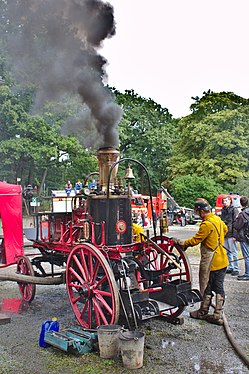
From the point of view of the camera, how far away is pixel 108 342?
4.36 m

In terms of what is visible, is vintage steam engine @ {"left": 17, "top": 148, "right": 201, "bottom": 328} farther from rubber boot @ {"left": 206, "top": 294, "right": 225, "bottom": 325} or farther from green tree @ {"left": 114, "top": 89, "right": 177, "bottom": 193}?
green tree @ {"left": 114, "top": 89, "right": 177, "bottom": 193}

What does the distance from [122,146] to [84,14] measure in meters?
26.6

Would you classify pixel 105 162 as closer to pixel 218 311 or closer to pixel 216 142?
pixel 218 311

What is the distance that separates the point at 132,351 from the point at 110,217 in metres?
1.96

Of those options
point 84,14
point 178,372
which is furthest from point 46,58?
point 178,372

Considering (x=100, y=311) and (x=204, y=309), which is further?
(x=204, y=309)

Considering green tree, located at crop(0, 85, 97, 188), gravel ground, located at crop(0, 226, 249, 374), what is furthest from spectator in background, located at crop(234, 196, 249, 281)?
green tree, located at crop(0, 85, 97, 188)

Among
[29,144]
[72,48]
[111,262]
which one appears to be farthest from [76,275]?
[29,144]

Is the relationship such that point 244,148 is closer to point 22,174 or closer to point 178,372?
point 22,174

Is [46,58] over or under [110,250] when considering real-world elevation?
over

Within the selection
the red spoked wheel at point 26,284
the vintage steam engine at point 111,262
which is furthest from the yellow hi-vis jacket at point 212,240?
the red spoked wheel at point 26,284

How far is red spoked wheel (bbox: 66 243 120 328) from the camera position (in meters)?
4.61

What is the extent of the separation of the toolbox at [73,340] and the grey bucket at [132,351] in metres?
0.54

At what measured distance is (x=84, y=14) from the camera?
24.1 feet
